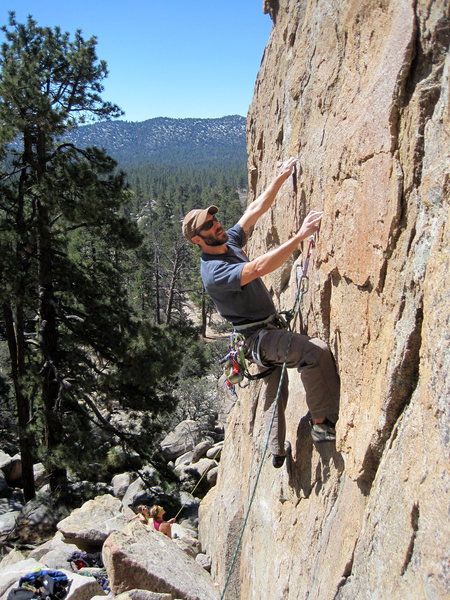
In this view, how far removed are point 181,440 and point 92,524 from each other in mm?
7995

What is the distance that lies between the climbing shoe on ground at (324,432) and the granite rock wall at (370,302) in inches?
5.3

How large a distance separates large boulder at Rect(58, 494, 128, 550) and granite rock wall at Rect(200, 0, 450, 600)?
3.03 meters

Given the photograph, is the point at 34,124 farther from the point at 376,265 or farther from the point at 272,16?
the point at 376,265

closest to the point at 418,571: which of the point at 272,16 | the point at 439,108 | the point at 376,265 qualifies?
the point at 376,265

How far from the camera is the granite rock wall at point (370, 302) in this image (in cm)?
227

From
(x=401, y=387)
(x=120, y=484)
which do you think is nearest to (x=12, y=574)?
(x=401, y=387)

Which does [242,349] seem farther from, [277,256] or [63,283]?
[63,283]

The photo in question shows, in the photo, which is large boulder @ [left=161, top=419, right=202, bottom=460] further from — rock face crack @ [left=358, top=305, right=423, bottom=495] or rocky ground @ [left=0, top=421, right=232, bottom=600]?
rock face crack @ [left=358, top=305, right=423, bottom=495]

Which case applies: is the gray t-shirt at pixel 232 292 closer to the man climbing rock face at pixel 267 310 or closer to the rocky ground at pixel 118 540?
the man climbing rock face at pixel 267 310

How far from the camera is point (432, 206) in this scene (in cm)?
238

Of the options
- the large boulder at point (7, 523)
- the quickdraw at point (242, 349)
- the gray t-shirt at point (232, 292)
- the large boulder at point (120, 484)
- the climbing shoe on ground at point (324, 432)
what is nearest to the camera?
the climbing shoe on ground at point (324, 432)

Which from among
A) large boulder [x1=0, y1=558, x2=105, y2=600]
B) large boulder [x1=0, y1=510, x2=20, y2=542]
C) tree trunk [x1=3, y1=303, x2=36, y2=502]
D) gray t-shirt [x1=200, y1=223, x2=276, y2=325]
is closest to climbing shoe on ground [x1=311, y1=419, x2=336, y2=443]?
gray t-shirt [x1=200, y1=223, x2=276, y2=325]

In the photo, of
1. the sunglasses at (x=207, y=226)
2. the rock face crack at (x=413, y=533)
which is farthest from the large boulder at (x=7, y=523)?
the rock face crack at (x=413, y=533)

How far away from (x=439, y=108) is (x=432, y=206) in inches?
19.4
